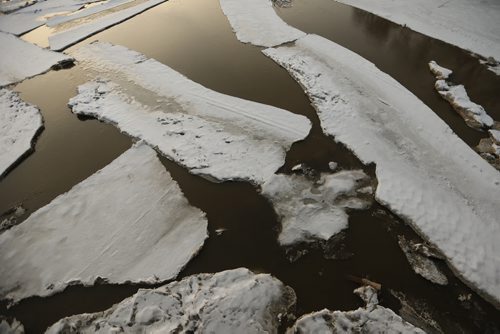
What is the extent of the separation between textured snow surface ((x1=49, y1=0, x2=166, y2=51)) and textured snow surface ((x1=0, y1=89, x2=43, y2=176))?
2.07 m

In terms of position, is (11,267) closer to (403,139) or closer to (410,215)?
(410,215)

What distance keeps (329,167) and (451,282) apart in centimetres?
182

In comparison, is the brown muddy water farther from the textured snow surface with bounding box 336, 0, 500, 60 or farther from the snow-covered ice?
the textured snow surface with bounding box 336, 0, 500, 60

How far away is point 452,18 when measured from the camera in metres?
7.31

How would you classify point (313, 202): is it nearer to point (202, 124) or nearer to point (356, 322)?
point (356, 322)

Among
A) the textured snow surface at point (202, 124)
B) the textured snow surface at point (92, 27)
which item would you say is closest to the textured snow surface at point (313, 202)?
the textured snow surface at point (202, 124)

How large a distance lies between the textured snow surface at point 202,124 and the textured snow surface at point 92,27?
2.17 metres

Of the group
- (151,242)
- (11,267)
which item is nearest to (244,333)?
(151,242)

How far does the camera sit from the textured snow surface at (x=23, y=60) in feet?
21.6

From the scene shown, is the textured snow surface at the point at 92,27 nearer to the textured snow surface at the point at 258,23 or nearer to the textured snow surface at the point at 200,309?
the textured snow surface at the point at 258,23

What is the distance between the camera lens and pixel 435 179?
4023mm

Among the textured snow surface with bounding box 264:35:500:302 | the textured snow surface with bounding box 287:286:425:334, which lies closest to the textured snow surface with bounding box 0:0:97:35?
A: the textured snow surface with bounding box 264:35:500:302

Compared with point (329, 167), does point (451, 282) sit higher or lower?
lower

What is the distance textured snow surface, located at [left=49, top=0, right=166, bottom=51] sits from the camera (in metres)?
7.53
